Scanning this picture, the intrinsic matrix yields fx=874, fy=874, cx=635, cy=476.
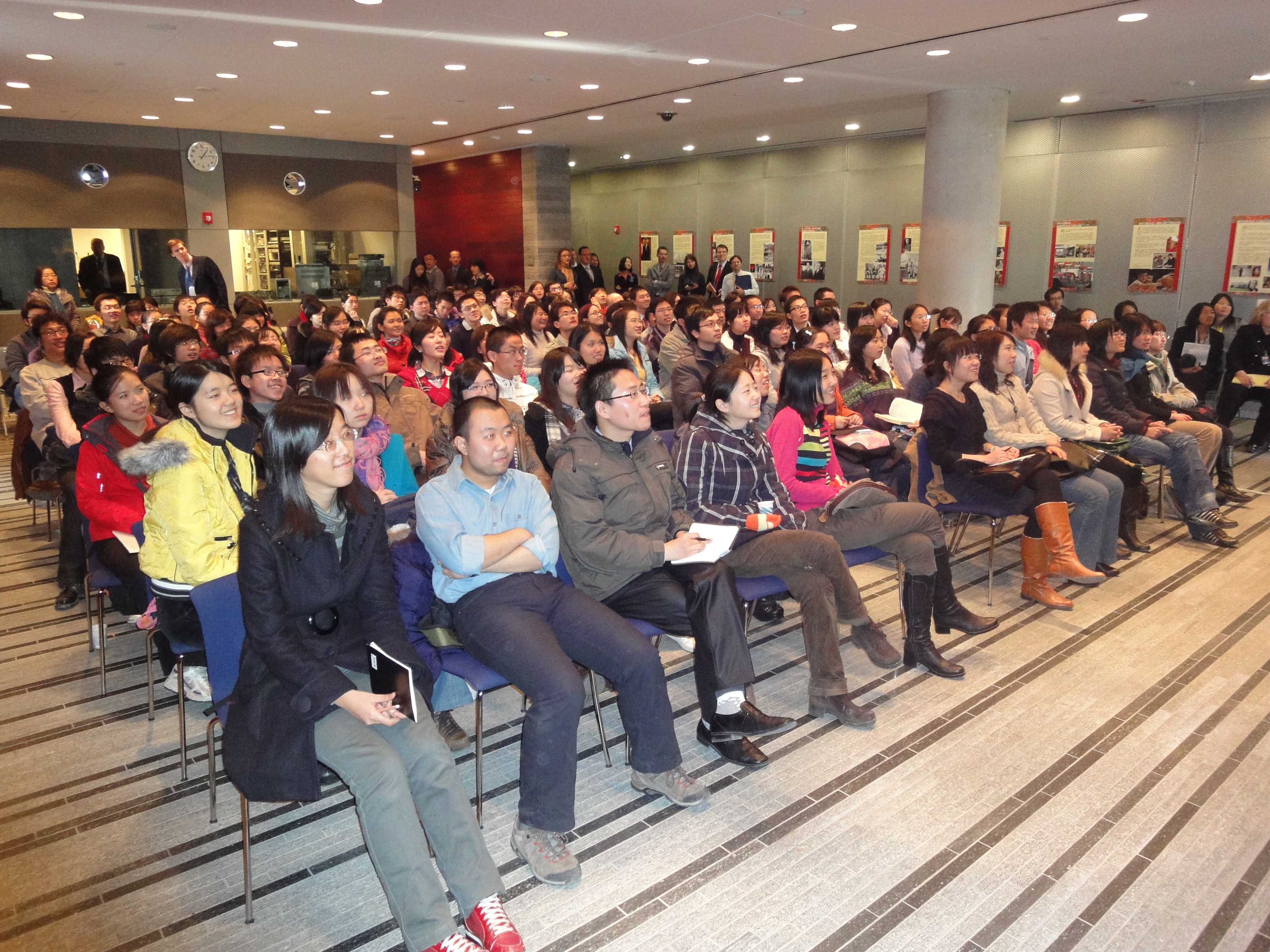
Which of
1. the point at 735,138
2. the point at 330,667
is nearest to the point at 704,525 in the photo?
the point at 330,667

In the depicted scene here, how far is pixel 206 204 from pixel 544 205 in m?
5.59

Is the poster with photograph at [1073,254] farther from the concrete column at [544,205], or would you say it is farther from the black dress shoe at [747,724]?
the black dress shoe at [747,724]

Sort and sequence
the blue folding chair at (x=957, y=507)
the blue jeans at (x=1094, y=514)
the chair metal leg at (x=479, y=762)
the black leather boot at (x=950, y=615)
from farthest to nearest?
the blue jeans at (x=1094, y=514)
the blue folding chair at (x=957, y=507)
the black leather boot at (x=950, y=615)
the chair metal leg at (x=479, y=762)

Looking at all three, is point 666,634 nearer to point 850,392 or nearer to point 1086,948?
point 1086,948

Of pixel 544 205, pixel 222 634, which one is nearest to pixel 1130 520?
pixel 222 634

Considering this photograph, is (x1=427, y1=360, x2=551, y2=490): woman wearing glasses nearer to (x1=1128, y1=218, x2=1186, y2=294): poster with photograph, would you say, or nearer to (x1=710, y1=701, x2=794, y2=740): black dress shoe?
(x1=710, y1=701, x2=794, y2=740): black dress shoe

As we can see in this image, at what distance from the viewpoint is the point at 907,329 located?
747 cm

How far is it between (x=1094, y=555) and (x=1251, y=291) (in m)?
8.22

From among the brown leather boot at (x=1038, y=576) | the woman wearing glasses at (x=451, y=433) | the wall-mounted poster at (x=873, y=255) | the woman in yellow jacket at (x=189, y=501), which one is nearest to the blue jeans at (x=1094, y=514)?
the brown leather boot at (x=1038, y=576)

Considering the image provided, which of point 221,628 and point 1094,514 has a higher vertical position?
point 221,628

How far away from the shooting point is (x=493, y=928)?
2361 millimetres

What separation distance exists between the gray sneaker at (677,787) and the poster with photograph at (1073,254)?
12.1 metres

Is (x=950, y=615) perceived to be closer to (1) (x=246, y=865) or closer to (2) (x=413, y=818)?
(2) (x=413, y=818)

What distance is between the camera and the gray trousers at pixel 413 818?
2.32m
